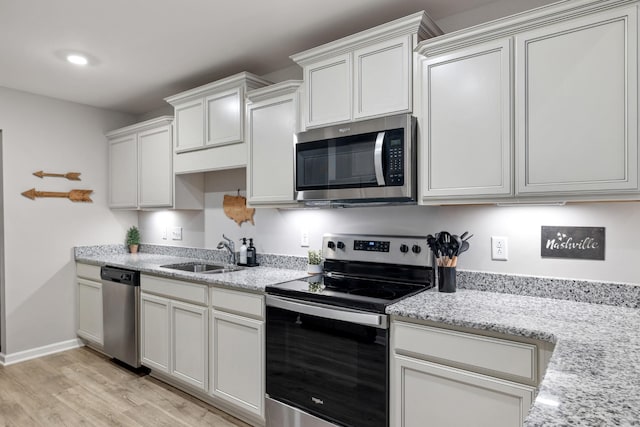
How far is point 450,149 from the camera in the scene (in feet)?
6.23

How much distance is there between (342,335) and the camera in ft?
6.31

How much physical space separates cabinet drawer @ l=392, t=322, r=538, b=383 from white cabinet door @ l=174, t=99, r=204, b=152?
2203 millimetres

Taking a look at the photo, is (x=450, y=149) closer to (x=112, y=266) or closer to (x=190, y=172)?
(x=190, y=172)

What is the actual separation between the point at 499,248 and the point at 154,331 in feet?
8.32

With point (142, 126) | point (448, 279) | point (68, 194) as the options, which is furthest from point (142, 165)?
point (448, 279)

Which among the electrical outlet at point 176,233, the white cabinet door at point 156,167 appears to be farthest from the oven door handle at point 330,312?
the electrical outlet at point 176,233

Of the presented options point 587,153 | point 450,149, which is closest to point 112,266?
point 450,149

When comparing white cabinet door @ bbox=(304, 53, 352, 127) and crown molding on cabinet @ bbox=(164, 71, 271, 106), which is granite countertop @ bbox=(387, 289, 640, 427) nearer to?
white cabinet door @ bbox=(304, 53, 352, 127)

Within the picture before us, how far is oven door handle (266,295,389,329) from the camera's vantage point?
1788mm

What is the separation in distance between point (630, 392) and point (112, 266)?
3.55 m

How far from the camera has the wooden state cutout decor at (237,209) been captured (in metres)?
3.24

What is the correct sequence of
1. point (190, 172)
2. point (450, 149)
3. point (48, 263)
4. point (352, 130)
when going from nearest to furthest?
point (450, 149) < point (352, 130) < point (190, 172) < point (48, 263)

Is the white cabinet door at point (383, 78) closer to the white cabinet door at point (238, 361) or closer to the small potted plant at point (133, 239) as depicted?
the white cabinet door at point (238, 361)

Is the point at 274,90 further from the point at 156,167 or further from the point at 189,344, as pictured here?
the point at 189,344
